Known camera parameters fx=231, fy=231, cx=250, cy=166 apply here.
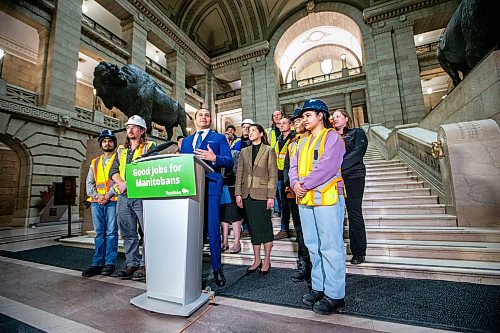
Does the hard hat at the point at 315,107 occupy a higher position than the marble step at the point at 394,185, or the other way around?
the hard hat at the point at 315,107

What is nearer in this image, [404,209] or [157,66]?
[404,209]

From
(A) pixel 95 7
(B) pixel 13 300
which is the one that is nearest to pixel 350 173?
(B) pixel 13 300

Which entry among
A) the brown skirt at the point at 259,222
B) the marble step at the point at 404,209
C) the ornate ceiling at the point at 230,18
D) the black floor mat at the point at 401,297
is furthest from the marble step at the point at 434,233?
the ornate ceiling at the point at 230,18

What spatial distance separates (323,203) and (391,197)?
3303 mm

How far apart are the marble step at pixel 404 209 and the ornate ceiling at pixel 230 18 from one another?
64.0ft

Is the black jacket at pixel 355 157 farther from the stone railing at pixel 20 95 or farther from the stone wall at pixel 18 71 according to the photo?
the stone wall at pixel 18 71

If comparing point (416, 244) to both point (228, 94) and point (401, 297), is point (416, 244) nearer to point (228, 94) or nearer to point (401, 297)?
point (401, 297)

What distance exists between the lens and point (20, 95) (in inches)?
374

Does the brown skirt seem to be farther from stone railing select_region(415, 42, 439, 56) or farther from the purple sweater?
stone railing select_region(415, 42, 439, 56)

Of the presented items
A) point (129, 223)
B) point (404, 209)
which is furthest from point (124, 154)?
point (404, 209)

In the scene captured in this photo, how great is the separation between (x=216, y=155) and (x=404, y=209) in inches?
135

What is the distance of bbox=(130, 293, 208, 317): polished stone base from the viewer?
6.04ft

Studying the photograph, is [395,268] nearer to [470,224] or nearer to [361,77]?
[470,224]

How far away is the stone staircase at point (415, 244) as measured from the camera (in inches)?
97.1
